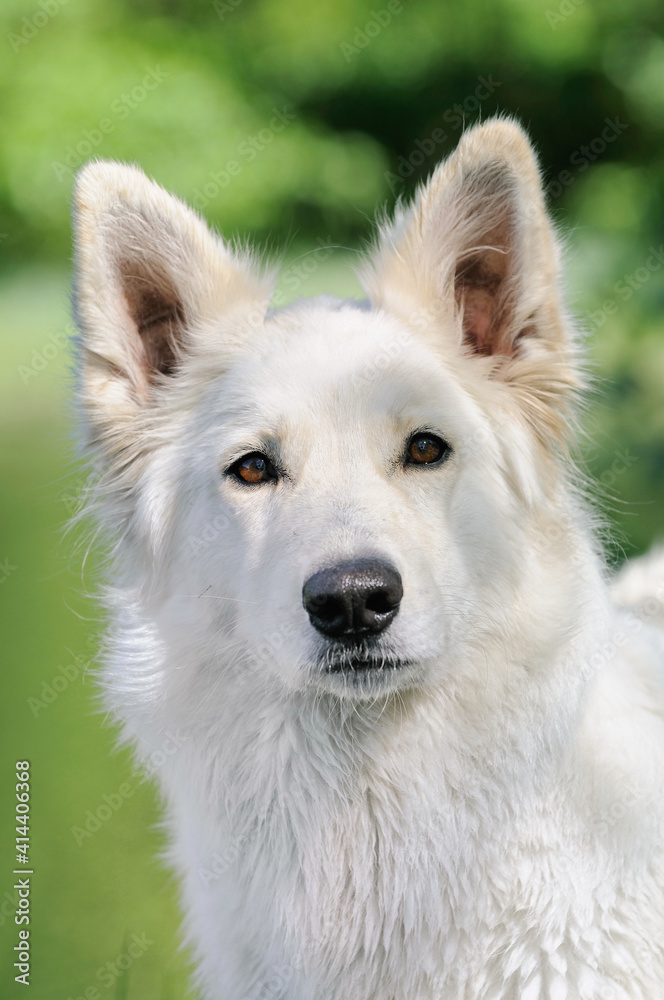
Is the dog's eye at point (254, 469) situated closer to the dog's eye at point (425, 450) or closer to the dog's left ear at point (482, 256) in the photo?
the dog's eye at point (425, 450)

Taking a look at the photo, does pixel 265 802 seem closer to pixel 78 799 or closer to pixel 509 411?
pixel 509 411

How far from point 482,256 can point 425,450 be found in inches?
22.8

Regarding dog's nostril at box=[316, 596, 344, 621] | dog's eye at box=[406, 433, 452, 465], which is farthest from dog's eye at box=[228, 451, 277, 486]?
dog's nostril at box=[316, 596, 344, 621]

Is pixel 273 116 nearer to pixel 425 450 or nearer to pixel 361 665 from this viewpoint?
pixel 425 450

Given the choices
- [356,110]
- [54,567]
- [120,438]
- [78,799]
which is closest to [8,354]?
[54,567]

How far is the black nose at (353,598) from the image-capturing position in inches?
72.4

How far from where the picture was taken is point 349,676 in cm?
199

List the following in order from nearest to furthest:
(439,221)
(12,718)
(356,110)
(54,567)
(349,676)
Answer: (349,676)
(439,221)
(12,718)
(54,567)
(356,110)

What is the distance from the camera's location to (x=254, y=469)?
2.24m

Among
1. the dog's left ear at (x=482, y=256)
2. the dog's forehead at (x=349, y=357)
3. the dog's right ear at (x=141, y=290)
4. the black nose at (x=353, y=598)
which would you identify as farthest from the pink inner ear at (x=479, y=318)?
the black nose at (x=353, y=598)

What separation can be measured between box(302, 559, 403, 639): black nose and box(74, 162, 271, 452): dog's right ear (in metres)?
0.88

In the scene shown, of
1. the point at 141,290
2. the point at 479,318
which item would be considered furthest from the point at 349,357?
the point at 141,290

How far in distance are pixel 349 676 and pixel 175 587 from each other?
2.17 feet

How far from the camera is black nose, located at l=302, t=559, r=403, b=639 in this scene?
1.84 metres
